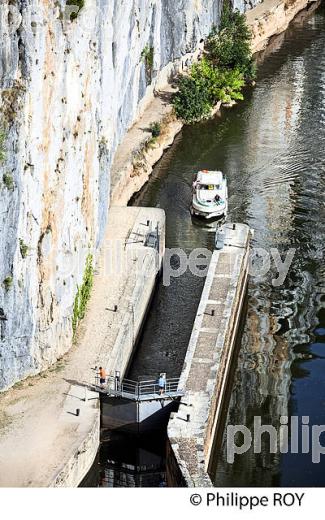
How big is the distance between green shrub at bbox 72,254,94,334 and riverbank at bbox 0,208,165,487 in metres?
0.39

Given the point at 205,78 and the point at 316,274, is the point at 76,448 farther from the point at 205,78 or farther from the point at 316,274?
the point at 205,78

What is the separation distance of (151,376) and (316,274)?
14.0 metres

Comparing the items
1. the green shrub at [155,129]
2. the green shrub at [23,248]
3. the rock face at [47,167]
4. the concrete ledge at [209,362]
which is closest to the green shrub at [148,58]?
the green shrub at [155,129]

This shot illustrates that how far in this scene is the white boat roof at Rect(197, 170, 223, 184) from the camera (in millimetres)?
73125

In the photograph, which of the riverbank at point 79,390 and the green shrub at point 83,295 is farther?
the green shrub at point 83,295

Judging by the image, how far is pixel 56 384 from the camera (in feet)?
167

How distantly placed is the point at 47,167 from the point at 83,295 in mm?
8299

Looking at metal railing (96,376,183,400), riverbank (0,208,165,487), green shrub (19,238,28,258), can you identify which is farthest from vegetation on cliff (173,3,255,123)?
green shrub (19,238,28,258)

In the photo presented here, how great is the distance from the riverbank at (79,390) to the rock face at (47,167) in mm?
1168

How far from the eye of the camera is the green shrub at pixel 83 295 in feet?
179

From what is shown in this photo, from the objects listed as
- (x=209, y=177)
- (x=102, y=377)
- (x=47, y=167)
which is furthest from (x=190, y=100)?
(x=102, y=377)

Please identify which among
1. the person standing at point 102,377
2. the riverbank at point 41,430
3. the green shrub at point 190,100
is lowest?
the riverbank at point 41,430

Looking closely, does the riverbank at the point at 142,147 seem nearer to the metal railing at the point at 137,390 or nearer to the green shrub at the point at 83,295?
the green shrub at the point at 83,295
